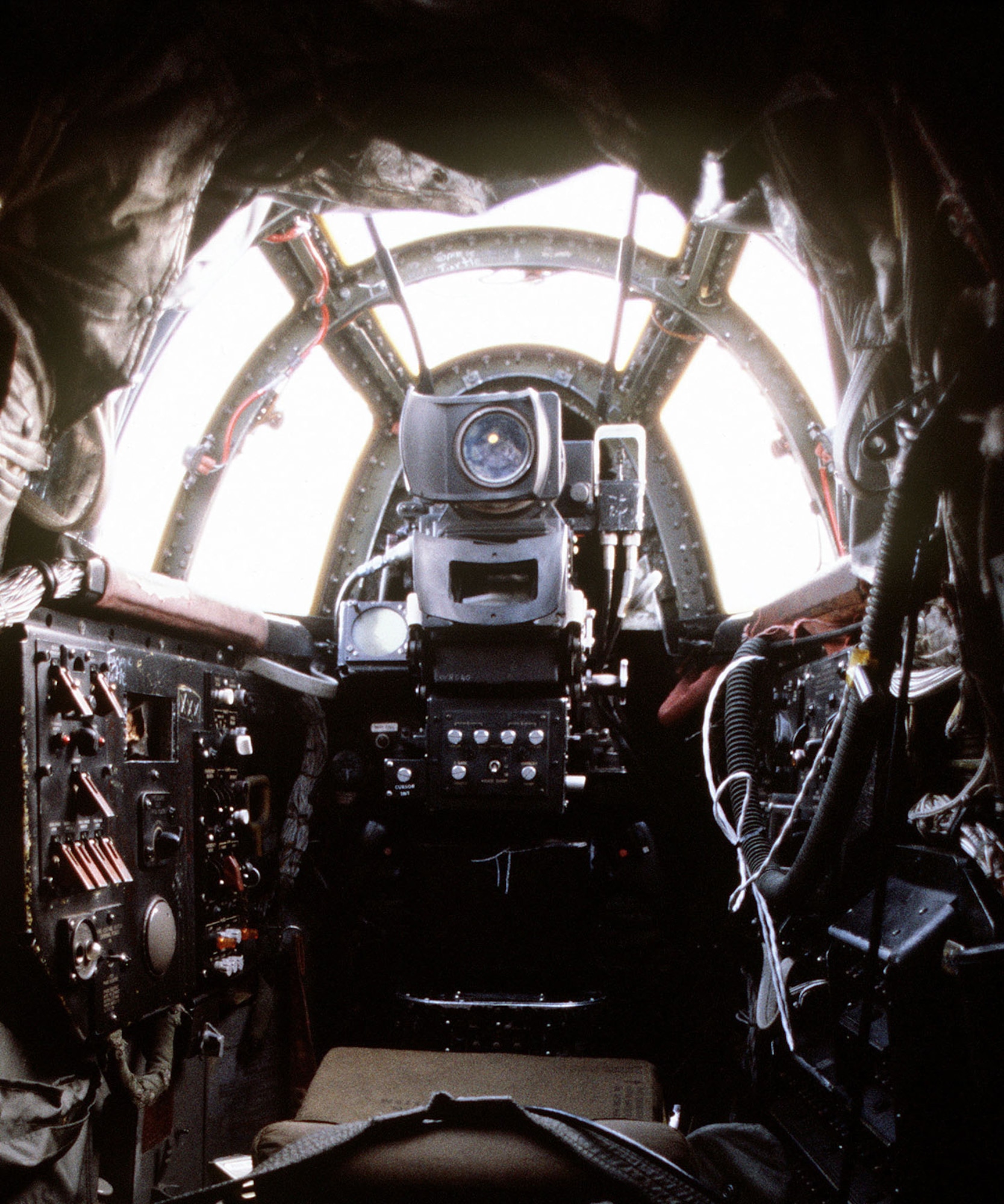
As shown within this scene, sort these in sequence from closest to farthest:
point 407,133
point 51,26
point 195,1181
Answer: point 51,26
point 407,133
point 195,1181

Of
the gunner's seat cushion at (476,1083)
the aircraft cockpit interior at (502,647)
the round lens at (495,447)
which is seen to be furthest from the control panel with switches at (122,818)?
the round lens at (495,447)

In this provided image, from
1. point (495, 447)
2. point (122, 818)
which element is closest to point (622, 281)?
point (495, 447)

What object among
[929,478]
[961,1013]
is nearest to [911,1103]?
[961,1013]

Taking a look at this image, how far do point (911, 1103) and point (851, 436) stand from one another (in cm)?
130

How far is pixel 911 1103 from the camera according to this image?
1.65 metres

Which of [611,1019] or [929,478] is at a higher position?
[929,478]

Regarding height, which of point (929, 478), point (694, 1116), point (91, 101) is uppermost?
point (91, 101)

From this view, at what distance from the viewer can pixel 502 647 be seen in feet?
11.7

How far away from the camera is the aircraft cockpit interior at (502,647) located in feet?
4.76

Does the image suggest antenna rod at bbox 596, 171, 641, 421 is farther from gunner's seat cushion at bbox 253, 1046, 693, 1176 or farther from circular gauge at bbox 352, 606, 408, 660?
gunner's seat cushion at bbox 253, 1046, 693, 1176

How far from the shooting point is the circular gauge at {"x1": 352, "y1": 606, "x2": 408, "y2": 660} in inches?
159

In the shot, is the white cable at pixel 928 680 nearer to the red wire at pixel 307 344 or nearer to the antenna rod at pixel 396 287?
the antenna rod at pixel 396 287

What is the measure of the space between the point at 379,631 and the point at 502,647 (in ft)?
2.52

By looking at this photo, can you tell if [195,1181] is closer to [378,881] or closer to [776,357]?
[378,881]
